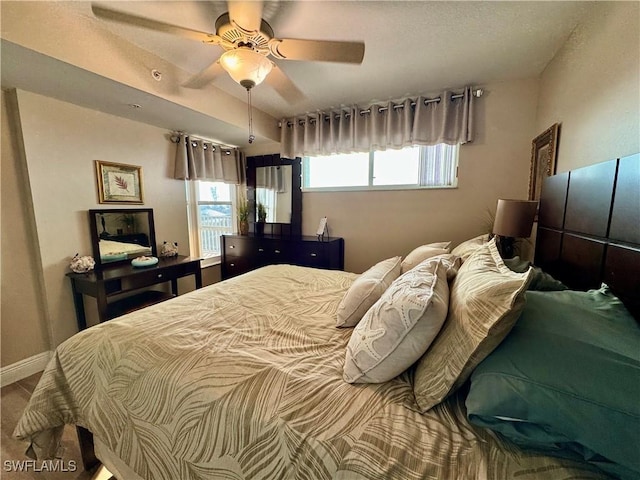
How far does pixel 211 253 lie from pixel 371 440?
356 cm

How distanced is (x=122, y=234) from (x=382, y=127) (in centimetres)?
298

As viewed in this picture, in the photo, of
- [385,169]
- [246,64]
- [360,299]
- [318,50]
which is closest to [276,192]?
[385,169]

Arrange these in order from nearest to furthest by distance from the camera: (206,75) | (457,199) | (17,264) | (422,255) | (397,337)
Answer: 1. (397,337)
2. (206,75)
3. (422,255)
4. (17,264)
5. (457,199)

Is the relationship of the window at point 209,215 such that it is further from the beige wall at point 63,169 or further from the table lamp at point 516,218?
the table lamp at point 516,218

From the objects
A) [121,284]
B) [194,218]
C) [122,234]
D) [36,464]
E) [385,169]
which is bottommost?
[36,464]

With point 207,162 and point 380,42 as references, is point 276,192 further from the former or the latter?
point 380,42

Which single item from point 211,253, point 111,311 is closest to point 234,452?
point 111,311

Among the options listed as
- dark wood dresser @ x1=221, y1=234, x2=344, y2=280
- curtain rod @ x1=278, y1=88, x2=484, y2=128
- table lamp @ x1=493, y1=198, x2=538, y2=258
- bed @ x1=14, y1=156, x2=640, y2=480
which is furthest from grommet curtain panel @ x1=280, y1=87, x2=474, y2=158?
bed @ x1=14, y1=156, x2=640, y2=480

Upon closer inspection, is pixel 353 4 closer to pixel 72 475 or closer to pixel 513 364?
pixel 513 364

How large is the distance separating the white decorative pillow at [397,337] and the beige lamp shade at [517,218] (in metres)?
1.26

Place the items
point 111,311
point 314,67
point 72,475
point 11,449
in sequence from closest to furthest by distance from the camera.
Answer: point 72,475 → point 11,449 → point 314,67 → point 111,311

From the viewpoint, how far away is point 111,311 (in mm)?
2402

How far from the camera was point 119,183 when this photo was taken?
8.42 feet

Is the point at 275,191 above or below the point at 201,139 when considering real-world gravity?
below
